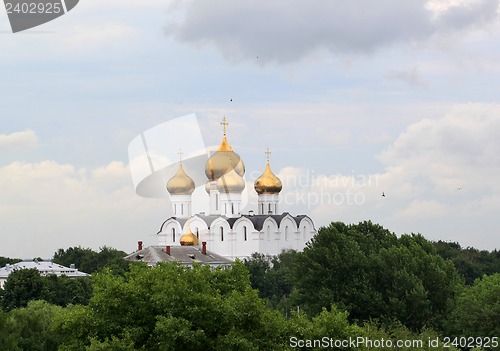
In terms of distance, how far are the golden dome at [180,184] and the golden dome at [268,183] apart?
5739 mm

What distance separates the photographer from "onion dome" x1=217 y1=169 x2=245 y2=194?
107000 mm

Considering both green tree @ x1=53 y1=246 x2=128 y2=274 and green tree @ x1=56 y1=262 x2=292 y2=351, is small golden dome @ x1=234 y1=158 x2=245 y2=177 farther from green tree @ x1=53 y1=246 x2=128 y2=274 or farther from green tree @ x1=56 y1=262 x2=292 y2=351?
green tree @ x1=56 y1=262 x2=292 y2=351

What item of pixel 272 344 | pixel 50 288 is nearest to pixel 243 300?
pixel 272 344

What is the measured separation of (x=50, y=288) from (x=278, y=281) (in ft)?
87.7

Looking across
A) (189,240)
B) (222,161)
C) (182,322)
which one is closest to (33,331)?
(182,322)

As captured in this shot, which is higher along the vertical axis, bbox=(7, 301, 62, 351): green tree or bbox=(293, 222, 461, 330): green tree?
bbox=(293, 222, 461, 330): green tree

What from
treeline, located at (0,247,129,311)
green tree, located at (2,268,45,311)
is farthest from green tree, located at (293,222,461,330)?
green tree, located at (2,268,45,311)

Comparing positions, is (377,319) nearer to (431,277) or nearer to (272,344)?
(431,277)

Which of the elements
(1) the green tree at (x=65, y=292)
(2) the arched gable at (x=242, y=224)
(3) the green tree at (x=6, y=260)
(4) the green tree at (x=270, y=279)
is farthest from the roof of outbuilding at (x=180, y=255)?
(1) the green tree at (x=65, y=292)

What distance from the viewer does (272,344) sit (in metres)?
34.3

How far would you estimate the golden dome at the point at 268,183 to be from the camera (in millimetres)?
107125

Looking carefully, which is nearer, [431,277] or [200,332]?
[200,332]

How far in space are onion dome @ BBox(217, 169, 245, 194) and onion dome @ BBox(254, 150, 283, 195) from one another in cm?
139

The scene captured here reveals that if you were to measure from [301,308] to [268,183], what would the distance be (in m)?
51.9
